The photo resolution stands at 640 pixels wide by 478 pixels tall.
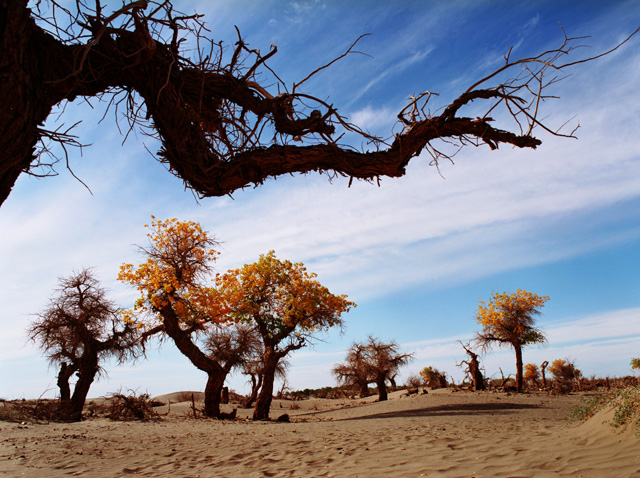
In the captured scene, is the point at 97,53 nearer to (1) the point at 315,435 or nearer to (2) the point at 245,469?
(2) the point at 245,469

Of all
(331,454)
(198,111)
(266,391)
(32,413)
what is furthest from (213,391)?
(198,111)

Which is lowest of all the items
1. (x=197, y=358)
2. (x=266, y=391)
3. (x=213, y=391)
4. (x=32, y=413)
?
(x=32, y=413)

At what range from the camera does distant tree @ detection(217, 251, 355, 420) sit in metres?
17.3

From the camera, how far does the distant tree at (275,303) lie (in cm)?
1728

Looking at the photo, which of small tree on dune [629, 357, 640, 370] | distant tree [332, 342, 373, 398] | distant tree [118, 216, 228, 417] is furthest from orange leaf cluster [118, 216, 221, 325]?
small tree on dune [629, 357, 640, 370]

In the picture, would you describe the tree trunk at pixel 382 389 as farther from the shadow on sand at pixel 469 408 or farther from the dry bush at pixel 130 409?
the dry bush at pixel 130 409

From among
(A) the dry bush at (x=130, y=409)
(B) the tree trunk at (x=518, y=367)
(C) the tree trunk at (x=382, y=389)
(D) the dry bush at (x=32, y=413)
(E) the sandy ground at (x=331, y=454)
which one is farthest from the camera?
(C) the tree trunk at (x=382, y=389)

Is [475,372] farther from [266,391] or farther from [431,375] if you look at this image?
[266,391]

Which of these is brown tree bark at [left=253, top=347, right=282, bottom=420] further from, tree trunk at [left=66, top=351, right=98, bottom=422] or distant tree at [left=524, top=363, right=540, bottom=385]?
distant tree at [left=524, top=363, right=540, bottom=385]

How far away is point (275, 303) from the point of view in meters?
17.9

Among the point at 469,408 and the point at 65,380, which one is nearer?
the point at 65,380

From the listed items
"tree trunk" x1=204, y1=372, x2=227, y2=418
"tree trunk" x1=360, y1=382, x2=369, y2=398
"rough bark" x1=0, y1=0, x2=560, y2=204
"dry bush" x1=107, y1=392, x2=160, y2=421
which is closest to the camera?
"rough bark" x1=0, y1=0, x2=560, y2=204

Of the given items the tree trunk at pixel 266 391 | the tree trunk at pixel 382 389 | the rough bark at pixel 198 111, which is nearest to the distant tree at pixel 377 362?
the tree trunk at pixel 382 389

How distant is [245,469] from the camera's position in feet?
19.5
